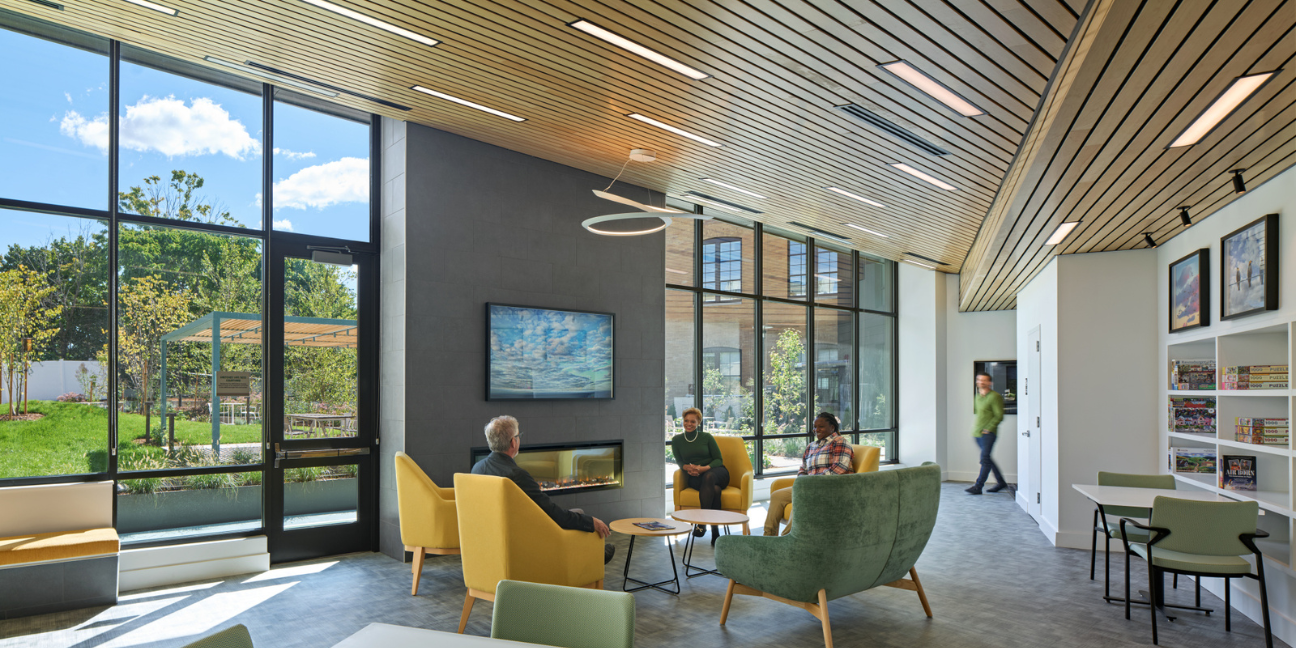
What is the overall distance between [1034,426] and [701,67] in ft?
21.1

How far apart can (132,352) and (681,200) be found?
5420 mm

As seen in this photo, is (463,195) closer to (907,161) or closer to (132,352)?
(132,352)

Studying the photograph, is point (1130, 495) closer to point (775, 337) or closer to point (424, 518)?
point (424, 518)

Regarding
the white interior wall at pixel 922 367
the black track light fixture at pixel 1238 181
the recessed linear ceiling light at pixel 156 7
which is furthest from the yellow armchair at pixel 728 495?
the white interior wall at pixel 922 367

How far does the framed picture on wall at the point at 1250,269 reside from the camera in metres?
4.69

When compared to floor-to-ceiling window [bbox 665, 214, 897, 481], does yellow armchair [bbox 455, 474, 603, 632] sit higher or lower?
lower

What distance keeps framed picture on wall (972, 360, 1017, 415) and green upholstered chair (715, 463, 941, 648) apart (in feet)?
26.0

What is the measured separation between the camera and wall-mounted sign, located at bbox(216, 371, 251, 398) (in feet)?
19.6

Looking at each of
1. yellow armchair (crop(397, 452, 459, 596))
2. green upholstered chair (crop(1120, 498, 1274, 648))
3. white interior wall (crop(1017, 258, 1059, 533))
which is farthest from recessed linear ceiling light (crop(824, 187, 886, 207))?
yellow armchair (crop(397, 452, 459, 596))

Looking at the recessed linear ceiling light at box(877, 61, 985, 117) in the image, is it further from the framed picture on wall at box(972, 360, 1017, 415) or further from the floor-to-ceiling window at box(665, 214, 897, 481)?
the framed picture on wall at box(972, 360, 1017, 415)

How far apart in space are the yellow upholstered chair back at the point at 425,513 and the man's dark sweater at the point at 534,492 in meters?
0.77

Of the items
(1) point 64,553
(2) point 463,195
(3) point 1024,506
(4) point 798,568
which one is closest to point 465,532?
(4) point 798,568

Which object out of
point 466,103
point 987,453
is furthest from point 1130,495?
point 987,453

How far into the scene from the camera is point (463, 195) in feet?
21.3
